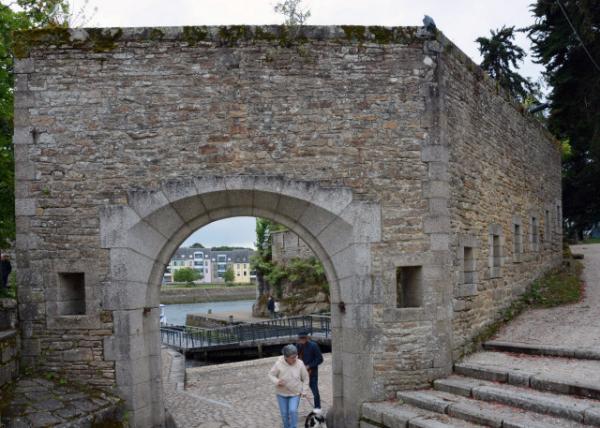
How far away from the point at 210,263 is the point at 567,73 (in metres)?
100

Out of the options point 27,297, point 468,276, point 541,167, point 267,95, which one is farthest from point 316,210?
point 541,167

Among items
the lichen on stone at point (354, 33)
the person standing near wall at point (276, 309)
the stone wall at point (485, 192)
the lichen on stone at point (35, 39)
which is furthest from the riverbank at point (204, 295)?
the lichen on stone at point (354, 33)

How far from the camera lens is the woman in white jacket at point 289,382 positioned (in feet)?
19.0

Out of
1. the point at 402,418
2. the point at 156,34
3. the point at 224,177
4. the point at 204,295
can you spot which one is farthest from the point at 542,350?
the point at 204,295

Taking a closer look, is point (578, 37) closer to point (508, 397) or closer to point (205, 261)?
point (508, 397)

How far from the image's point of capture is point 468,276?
7656mm

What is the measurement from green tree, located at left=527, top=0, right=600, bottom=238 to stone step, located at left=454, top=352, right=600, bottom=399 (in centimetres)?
1039

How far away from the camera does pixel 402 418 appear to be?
5.88 m

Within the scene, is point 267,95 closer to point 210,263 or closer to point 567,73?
point 567,73

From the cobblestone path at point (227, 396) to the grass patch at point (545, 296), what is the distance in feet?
9.12

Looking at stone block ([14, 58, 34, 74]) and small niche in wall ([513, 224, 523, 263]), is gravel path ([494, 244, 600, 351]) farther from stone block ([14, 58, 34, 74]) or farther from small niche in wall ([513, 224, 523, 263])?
stone block ([14, 58, 34, 74])

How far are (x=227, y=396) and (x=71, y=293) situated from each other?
12.1 ft

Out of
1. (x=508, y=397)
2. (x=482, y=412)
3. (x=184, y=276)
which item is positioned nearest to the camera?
(x=482, y=412)

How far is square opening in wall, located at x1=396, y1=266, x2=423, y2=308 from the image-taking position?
22.3ft
